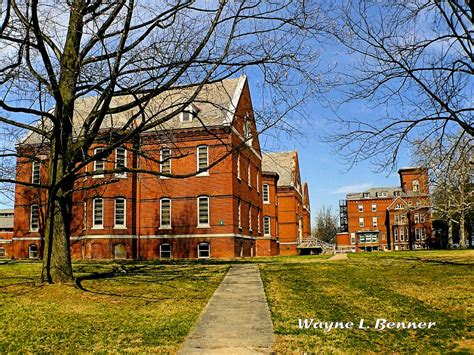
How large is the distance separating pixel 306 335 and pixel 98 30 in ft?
26.1

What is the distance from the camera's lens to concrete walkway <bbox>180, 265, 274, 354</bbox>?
670cm

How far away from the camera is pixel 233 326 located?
26.3 feet

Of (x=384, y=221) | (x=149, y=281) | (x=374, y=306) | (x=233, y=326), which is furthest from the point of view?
(x=384, y=221)

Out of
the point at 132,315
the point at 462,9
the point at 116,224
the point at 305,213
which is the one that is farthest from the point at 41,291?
the point at 305,213

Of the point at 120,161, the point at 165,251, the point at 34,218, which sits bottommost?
the point at 165,251

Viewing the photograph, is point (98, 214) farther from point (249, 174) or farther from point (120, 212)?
point (249, 174)

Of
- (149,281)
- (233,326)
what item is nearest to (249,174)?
(149,281)

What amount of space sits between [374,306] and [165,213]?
83.6ft

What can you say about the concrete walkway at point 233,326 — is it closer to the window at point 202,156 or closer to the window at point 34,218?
the window at point 202,156

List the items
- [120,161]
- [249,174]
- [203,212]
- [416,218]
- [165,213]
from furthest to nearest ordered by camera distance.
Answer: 1. [416,218]
2. [249,174]
3. [165,213]
4. [203,212]
5. [120,161]

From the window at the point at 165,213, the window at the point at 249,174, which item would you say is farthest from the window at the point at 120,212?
the window at the point at 249,174

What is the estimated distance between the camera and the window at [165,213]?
3384 centimetres

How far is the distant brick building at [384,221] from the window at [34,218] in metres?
63.3

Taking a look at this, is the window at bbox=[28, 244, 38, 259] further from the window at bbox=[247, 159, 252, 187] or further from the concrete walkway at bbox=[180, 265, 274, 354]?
the concrete walkway at bbox=[180, 265, 274, 354]
